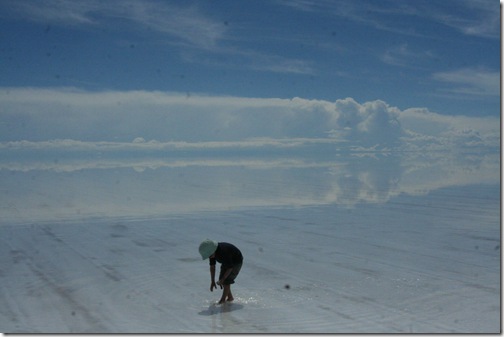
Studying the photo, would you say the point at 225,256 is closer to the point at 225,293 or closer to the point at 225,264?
the point at 225,264

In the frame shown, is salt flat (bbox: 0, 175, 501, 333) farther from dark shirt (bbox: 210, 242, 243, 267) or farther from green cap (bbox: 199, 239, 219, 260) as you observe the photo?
green cap (bbox: 199, 239, 219, 260)

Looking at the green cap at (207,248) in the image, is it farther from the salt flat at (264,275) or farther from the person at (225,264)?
the salt flat at (264,275)

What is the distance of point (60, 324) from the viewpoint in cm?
789

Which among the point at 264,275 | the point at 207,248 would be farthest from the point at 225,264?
the point at 264,275

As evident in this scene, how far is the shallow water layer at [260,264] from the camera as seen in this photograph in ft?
26.4

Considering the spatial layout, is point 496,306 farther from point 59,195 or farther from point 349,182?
point 349,182

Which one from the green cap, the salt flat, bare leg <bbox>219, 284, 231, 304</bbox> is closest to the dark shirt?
the green cap

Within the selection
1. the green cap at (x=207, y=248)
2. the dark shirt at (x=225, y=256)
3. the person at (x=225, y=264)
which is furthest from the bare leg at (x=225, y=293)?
the green cap at (x=207, y=248)

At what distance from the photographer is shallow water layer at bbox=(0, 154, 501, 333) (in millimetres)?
8055

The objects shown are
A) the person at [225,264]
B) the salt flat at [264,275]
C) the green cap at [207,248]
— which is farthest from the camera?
the person at [225,264]

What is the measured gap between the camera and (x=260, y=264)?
37.4 ft

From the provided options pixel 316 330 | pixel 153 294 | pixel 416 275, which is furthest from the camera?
pixel 416 275

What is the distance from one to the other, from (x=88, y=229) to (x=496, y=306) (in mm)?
10324

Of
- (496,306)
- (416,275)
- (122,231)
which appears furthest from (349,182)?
(496,306)
